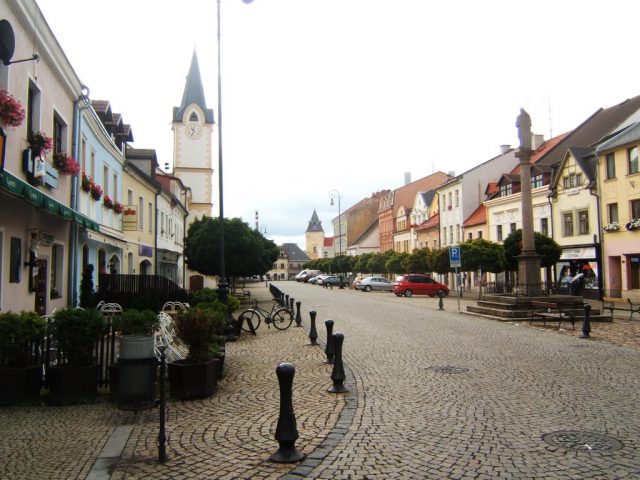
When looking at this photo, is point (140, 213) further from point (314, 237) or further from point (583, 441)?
point (314, 237)

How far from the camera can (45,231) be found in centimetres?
1292

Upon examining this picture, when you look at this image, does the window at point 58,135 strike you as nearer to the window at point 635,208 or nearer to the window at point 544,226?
the window at point 635,208

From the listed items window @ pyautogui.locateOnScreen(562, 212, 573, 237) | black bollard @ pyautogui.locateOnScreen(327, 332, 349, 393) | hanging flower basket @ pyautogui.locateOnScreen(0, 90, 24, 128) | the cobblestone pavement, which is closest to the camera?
the cobblestone pavement

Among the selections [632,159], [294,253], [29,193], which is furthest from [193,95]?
[294,253]

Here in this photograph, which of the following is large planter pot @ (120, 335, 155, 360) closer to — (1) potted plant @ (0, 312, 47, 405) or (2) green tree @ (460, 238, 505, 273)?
(1) potted plant @ (0, 312, 47, 405)

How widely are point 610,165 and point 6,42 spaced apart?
3142 centimetres

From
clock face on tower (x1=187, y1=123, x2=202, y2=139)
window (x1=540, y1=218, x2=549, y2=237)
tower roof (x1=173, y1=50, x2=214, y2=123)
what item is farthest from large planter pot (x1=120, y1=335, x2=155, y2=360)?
tower roof (x1=173, y1=50, x2=214, y2=123)

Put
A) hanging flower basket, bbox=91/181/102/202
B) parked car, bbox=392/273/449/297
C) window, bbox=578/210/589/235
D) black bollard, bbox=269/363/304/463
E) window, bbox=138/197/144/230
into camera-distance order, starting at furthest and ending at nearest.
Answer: parked car, bbox=392/273/449/297 < window, bbox=578/210/589/235 < window, bbox=138/197/144/230 < hanging flower basket, bbox=91/181/102/202 < black bollard, bbox=269/363/304/463

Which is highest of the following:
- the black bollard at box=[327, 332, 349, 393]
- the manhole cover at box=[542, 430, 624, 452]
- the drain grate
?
the black bollard at box=[327, 332, 349, 393]

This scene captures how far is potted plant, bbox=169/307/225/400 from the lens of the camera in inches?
294

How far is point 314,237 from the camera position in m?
175

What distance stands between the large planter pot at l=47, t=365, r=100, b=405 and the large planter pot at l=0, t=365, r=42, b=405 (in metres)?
0.19

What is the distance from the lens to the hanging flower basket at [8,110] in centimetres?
917

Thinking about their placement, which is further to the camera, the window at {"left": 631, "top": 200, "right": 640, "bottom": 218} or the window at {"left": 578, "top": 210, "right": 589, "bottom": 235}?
the window at {"left": 578, "top": 210, "right": 589, "bottom": 235}
